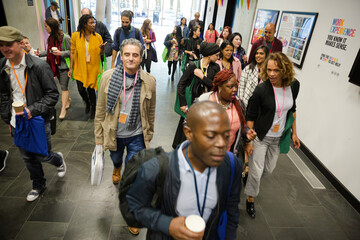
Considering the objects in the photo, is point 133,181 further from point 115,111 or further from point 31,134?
point 31,134

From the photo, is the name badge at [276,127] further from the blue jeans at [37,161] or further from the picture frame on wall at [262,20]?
the picture frame on wall at [262,20]

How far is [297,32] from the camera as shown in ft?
17.5

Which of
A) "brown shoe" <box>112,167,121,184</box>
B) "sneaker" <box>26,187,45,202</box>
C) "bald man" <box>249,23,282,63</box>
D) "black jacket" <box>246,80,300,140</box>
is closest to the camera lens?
"black jacket" <box>246,80,300,140</box>

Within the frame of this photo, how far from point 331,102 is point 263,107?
226cm

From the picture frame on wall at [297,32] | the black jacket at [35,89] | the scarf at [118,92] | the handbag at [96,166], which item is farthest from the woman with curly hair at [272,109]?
the picture frame on wall at [297,32]

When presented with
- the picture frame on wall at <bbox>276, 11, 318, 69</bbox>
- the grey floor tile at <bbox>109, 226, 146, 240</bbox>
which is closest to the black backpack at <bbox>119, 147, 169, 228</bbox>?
the grey floor tile at <bbox>109, 226, 146, 240</bbox>

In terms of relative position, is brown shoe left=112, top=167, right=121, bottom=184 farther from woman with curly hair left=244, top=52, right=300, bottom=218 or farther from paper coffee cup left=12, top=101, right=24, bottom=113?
woman with curly hair left=244, top=52, right=300, bottom=218

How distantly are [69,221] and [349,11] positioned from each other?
5035 millimetres

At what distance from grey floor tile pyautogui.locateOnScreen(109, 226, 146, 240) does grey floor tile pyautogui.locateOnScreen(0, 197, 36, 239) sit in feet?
3.26

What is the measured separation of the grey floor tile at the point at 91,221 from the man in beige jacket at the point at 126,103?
0.79 m

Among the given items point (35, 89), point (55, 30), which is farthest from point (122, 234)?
point (55, 30)

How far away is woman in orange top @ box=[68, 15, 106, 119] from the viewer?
439cm

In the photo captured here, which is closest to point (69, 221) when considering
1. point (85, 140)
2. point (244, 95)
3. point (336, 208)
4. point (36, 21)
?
point (85, 140)

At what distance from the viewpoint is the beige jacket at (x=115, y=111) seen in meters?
2.47
